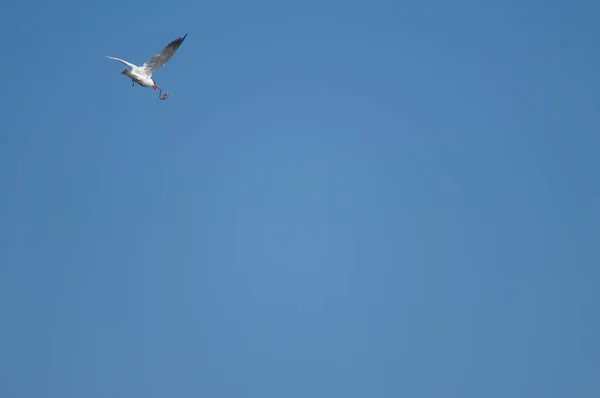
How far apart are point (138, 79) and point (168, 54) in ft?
3.10

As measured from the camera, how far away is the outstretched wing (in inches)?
950

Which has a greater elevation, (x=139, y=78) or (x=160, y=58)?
(x=160, y=58)

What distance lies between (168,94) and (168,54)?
3.56ft

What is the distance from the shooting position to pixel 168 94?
23.8m

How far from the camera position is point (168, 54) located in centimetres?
2428

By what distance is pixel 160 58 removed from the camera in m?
24.2

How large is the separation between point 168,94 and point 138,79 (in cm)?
83

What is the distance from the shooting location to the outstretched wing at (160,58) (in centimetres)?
2412

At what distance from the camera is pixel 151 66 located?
24.2 metres

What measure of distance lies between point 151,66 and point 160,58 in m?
0.28

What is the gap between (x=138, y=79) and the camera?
78.8ft

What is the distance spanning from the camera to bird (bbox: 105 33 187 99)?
24000mm

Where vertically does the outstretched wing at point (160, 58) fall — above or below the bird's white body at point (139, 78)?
above

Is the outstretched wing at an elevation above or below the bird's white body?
above
